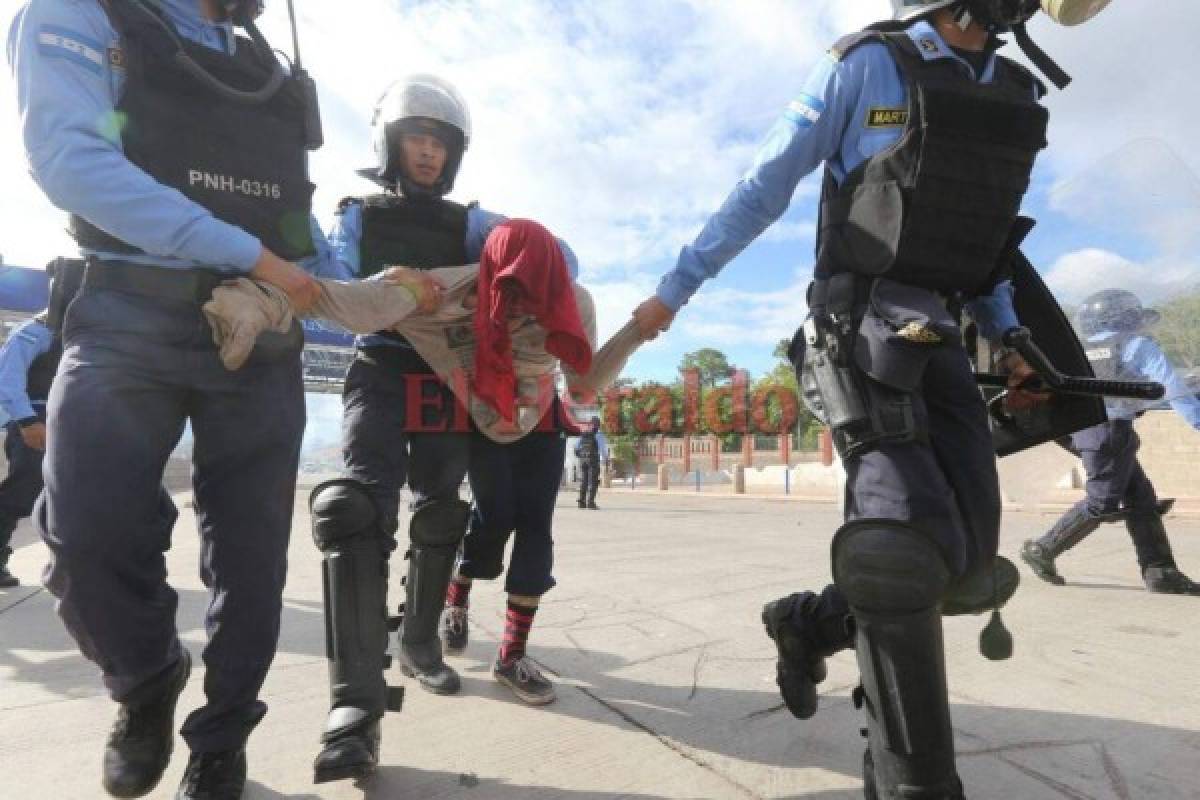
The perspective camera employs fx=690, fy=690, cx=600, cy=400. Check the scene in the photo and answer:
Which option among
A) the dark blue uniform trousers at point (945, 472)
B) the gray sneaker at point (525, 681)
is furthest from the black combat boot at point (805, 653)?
the gray sneaker at point (525, 681)

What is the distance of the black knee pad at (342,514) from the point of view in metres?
1.70

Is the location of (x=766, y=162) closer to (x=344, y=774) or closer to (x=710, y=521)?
(x=344, y=774)

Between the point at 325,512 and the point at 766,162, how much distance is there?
4.54 feet

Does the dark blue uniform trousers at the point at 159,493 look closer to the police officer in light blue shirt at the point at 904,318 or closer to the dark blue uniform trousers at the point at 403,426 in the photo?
the dark blue uniform trousers at the point at 403,426

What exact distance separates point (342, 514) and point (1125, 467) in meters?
4.13

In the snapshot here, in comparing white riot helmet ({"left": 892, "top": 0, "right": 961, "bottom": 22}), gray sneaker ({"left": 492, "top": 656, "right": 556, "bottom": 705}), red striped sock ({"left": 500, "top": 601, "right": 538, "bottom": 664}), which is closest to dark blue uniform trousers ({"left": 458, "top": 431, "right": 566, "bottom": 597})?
red striped sock ({"left": 500, "top": 601, "right": 538, "bottom": 664})

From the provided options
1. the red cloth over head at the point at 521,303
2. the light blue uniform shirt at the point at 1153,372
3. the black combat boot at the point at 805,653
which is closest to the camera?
the black combat boot at the point at 805,653

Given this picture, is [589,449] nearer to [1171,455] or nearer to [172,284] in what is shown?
[1171,455]

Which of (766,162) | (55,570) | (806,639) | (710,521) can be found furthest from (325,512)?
(710,521)

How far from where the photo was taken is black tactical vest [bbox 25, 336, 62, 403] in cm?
399

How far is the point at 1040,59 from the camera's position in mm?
1692

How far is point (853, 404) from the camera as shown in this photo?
4.70 feet

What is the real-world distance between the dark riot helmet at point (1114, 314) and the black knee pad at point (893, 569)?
394 cm

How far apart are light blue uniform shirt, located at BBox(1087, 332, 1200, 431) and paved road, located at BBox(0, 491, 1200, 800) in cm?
119
